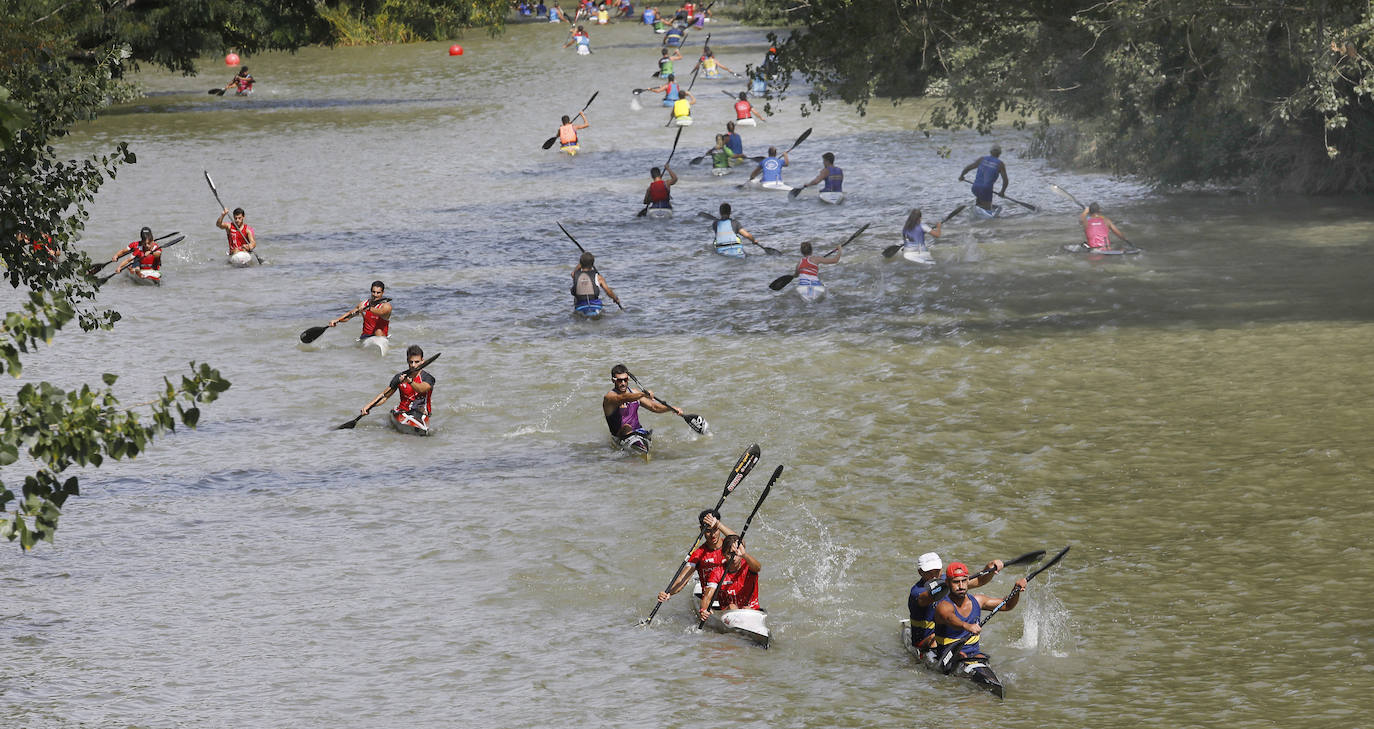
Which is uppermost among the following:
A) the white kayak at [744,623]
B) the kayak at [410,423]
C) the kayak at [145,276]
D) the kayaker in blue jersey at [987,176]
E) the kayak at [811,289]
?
the kayaker in blue jersey at [987,176]

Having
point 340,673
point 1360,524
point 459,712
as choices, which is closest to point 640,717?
point 459,712

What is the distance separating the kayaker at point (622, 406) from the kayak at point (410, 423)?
106 inches

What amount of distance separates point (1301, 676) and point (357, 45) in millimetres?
67088

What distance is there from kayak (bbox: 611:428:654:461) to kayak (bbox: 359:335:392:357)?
6617 millimetres

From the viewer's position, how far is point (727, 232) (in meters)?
30.6

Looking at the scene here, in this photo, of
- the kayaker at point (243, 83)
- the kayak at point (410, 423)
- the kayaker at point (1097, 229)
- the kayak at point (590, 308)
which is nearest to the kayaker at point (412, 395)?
the kayak at point (410, 423)

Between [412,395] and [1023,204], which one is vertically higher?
[1023,204]

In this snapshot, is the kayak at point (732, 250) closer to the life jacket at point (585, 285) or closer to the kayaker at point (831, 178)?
the kayaker at point (831, 178)

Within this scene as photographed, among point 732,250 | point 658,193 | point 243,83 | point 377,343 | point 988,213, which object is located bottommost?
point 377,343

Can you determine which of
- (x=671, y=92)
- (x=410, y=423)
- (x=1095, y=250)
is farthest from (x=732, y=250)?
(x=671, y=92)

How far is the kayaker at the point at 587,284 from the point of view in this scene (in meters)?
25.5

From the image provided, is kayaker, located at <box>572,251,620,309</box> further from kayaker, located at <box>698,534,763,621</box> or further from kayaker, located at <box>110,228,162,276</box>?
kayaker, located at <box>698,534,763,621</box>

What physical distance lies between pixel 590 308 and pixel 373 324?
12.4ft

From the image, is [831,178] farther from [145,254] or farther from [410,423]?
[410,423]
